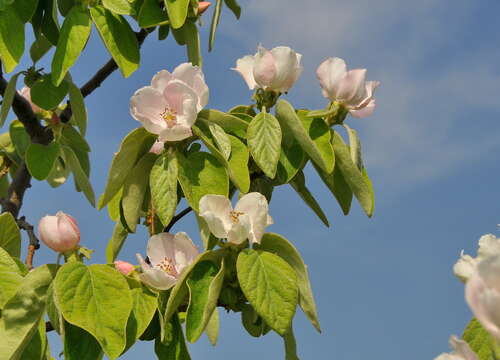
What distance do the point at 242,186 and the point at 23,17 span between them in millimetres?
908

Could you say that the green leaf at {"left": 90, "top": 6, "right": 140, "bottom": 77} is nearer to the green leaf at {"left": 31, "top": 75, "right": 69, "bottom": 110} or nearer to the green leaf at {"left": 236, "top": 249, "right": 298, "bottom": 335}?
the green leaf at {"left": 31, "top": 75, "right": 69, "bottom": 110}

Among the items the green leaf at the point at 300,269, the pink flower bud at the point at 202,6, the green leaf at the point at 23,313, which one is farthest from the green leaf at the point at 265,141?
the pink flower bud at the point at 202,6

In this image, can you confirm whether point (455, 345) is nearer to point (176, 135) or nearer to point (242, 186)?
point (242, 186)

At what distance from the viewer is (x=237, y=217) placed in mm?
1572

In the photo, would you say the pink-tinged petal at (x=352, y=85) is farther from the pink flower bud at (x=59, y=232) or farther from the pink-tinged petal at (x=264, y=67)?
the pink flower bud at (x=59, y=232)

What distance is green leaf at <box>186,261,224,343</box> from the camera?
4.81ft

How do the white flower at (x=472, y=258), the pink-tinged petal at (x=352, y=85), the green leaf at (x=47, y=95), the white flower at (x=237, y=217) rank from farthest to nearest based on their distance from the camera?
the green leaf at (x=47, y=95) → the pink-tinged petal at (x=352, y=85) → the white flower at (x=237, y=217) → the white flower at (x=472, y=258)

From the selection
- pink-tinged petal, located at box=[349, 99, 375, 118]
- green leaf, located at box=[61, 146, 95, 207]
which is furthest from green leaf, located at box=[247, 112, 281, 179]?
green leaf, located at box=[61, 146, 95, 207]

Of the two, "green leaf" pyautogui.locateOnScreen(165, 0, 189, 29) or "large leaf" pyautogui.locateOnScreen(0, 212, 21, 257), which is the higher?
"green leaf" pyautogui.locateOnScreen(165, 0, 189, 29)

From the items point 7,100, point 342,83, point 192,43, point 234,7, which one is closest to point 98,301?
point 342,83

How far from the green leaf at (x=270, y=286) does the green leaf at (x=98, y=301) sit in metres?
0.25

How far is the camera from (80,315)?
151 cm

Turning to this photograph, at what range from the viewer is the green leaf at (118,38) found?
6.55 feet

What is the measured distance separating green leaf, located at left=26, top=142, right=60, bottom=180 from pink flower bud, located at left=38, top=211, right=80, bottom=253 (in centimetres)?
51
